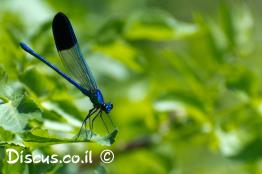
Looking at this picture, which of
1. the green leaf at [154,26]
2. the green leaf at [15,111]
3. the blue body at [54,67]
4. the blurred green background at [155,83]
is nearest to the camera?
the green leaf at [15,111]

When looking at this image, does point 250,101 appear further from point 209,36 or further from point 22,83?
point 22,83

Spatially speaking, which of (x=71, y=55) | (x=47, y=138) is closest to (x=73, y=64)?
(x=71, y=55)

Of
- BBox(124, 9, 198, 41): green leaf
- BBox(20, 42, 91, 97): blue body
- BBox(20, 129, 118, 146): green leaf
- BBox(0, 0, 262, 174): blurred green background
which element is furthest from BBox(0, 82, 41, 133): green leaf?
BBox(124, 9, 198, 41): green leaf

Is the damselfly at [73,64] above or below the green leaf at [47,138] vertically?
above

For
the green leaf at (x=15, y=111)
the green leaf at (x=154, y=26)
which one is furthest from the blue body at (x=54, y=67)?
the green leaf at (x=154, y=26)

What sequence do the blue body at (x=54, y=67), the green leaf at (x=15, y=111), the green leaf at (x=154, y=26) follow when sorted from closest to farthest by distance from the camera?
the green leaf at (x=15, y=111)
the blue body at (x=54, y=67)
the green leaf at (x=154, y=26)

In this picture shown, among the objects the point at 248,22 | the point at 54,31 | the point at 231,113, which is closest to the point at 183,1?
the point at 248,22

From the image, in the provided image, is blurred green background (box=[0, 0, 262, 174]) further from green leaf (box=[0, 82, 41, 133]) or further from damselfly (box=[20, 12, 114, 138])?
green leaf (box=[0, 82, 41, 133])

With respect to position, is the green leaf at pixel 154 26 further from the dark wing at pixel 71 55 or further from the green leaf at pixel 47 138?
the green leaf at pixel 47 138
